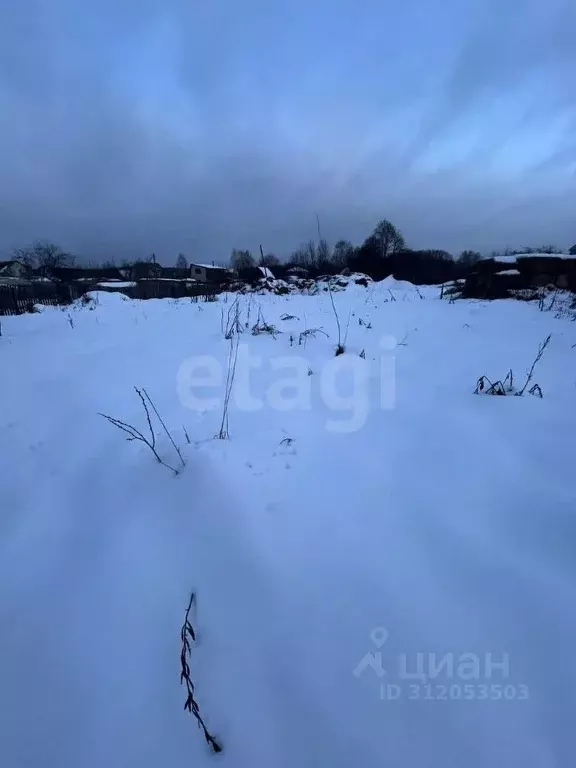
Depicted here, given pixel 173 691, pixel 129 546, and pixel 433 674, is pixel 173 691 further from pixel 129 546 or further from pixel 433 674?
pixel 433 674

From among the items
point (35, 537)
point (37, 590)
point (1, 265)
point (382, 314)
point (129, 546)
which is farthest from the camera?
point (1, 265)

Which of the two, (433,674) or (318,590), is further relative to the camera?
(318,590)

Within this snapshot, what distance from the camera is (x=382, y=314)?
6.20 m

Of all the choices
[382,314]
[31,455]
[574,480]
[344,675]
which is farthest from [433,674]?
[382,314]

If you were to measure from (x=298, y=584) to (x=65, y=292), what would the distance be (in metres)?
23.7

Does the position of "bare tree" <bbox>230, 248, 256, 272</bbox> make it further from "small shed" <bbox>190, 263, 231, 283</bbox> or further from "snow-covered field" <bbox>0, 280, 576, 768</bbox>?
"snow-covered field" <bbox>0, 280, 576, 768</bbox>

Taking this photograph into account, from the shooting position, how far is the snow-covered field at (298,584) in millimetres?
847

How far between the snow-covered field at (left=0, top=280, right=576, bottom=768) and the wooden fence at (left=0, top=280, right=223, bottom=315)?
9.06 metres

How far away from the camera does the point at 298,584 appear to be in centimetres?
114

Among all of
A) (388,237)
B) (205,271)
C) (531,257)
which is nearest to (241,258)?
(205,271)

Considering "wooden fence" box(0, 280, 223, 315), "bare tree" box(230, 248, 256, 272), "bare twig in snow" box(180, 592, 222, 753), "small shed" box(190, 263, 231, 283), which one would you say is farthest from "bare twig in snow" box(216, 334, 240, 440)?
"bare tree" box(230, 248, 256, 272)

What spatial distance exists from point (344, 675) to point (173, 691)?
0.46m

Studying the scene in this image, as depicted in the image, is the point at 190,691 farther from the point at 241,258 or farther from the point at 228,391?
the point at 241,258

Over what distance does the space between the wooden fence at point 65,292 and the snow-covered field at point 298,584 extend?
29.7 feet
